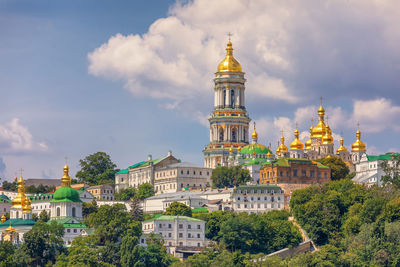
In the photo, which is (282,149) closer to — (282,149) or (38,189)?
(282,149)

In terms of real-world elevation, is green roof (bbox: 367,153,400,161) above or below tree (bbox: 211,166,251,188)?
above

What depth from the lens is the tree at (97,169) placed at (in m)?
163

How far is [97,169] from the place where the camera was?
16538 centimetres

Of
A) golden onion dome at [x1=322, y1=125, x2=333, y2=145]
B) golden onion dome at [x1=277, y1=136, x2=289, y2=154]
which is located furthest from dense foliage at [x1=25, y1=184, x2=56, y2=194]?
golden onion dome at [x1=322, y1=125, x2=333, y2=145]

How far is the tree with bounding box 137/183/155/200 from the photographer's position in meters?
148

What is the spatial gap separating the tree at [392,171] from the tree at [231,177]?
16.4m

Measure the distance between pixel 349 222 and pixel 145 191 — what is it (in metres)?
40.8

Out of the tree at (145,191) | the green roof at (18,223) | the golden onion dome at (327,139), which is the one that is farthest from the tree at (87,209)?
the golden onion dome at (327,139)

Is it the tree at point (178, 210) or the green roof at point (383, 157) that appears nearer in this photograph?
the tree at point (178, 210)

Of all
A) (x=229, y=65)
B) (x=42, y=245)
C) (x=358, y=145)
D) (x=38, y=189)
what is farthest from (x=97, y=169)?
(x=42, y=245)

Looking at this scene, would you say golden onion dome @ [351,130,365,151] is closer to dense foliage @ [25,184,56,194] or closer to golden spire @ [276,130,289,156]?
golden spire @ [276,130,289,156]

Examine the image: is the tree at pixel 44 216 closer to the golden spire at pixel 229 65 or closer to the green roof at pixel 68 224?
the green roof at pixel 68 224

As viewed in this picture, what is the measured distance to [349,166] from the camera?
501ft

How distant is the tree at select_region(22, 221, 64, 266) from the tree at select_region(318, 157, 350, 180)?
4008 cm
